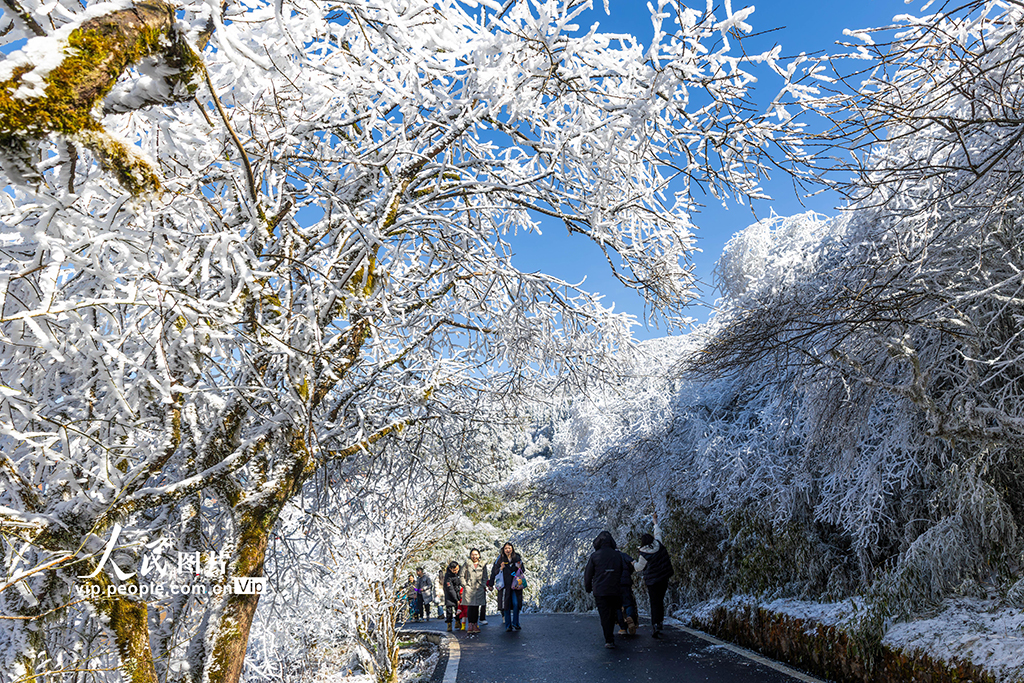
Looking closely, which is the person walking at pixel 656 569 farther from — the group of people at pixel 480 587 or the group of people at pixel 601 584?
the group of people at pixel 480 587

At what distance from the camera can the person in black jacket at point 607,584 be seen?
9.41m

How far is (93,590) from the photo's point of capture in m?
3.42

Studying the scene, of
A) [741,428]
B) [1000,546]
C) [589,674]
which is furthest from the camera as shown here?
[741,428]

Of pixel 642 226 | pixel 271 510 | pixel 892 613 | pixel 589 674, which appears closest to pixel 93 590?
pixel 271 510

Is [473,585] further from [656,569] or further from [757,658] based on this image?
[757,658]

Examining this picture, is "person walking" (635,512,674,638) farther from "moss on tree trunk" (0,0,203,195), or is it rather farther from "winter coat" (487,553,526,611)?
"moss on tree trunk" (0,0,203,195)

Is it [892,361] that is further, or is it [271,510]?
[892,361]

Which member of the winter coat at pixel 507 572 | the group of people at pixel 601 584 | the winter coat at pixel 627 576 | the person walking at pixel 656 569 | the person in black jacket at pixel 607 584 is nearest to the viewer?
the person in black jacket at pixel 607 584

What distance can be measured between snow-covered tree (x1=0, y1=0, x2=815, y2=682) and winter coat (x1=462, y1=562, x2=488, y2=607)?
800cm

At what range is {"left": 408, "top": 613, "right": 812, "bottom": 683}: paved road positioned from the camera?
7066mm

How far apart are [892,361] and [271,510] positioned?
6201 mm

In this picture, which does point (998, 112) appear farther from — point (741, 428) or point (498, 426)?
point (741, 428)

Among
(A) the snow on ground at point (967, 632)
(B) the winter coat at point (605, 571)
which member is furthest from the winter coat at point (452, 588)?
(A) the snow on ground at point (967, 632)

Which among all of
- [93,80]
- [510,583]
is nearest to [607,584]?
[510,583]
